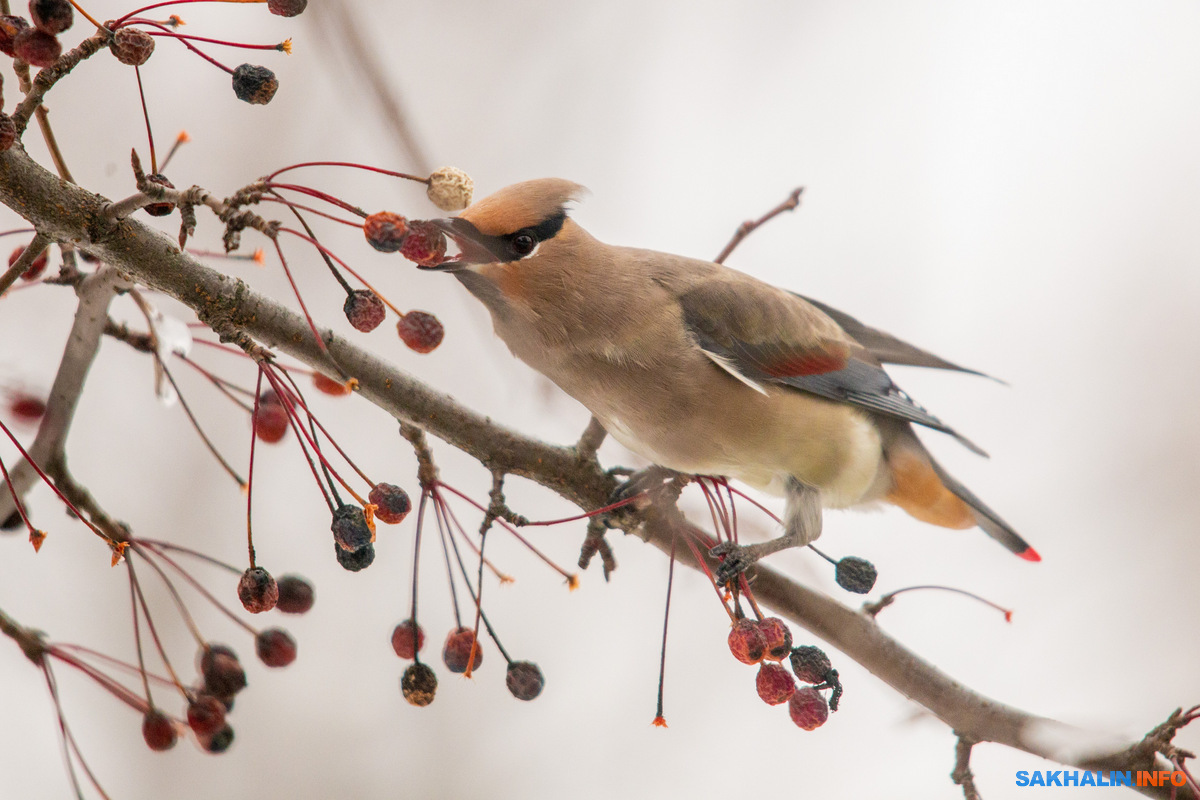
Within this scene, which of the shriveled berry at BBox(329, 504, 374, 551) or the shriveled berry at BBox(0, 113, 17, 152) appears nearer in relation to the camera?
the shriveled berry at BBox(0, 113, 17, 152)

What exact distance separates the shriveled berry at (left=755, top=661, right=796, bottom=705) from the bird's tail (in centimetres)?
127

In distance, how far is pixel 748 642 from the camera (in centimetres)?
175

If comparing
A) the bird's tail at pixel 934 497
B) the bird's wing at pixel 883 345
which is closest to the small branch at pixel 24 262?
the bird's wing at pixel 883 345

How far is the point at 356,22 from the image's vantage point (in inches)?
90.4

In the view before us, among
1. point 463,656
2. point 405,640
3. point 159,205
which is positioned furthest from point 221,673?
point 159,205

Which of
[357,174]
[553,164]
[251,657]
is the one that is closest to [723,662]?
[251,657]

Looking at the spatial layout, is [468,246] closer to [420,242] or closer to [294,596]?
[420,242]

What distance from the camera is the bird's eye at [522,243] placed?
2.15 meters

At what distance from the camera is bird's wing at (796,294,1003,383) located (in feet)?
9.18

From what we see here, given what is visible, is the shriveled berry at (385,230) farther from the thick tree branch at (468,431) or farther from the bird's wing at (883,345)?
the bird's wing at (883,345)

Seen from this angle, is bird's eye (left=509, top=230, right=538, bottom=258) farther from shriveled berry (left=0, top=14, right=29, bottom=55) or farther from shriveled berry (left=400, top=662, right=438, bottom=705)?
shriveled berry (left=0, top=14, right=29, bottom=55)

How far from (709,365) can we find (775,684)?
36.1 inches

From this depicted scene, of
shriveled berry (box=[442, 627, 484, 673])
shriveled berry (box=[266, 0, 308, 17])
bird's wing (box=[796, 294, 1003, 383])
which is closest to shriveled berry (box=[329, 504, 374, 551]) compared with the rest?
shriveled berry (box=[442, 627, 484, 673])

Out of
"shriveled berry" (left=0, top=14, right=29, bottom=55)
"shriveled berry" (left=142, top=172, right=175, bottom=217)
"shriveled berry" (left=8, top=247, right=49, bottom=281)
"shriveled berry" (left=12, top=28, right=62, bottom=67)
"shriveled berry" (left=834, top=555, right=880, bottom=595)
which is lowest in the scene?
"shriveled berry" (left=834, top=555, right=880, bottom=595)
